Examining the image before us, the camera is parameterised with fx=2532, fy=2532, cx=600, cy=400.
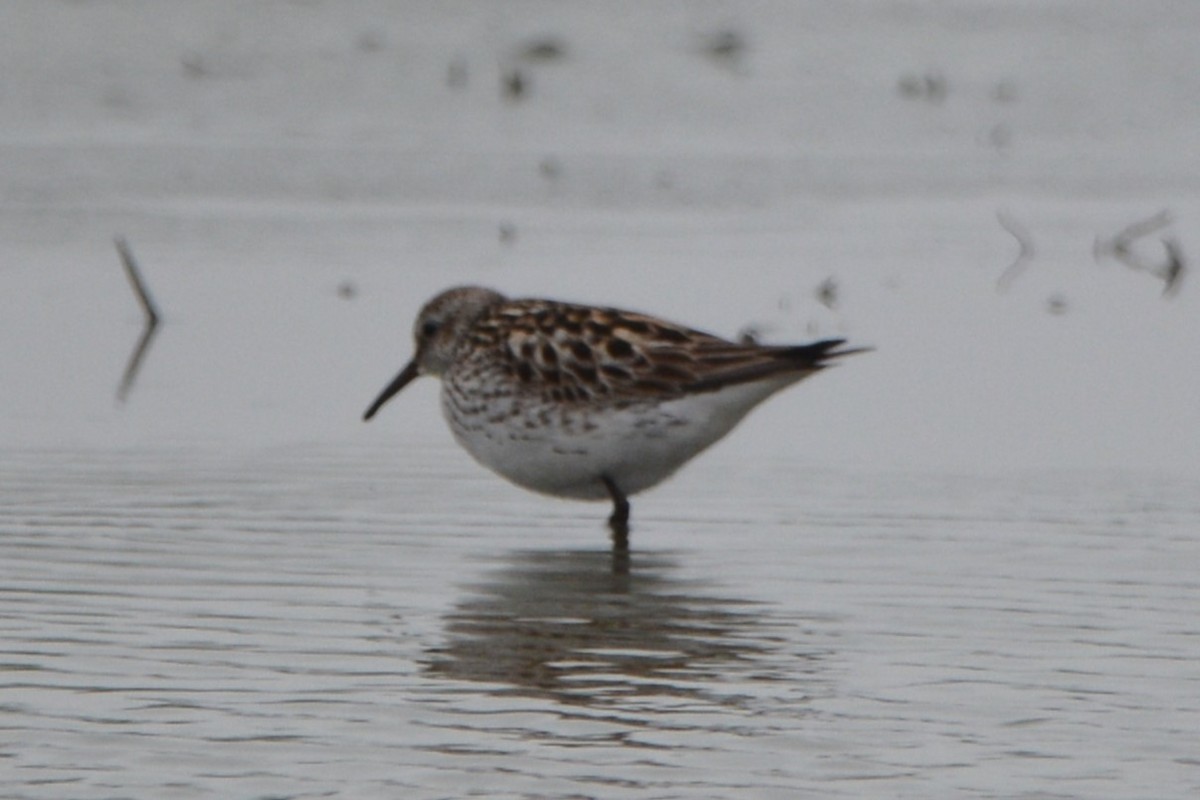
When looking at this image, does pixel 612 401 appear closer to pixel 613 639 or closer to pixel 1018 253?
pixel 613 639

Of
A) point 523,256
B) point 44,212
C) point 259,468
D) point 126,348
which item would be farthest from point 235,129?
point 259,468

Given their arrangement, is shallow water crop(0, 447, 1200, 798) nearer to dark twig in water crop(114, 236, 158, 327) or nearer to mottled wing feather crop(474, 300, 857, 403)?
mottled wing feather crop(474, 300, 857, 403)

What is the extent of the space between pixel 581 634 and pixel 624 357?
2.03 m

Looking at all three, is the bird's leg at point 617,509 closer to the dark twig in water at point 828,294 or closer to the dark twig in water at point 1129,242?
the dark twig in water at point 828,294

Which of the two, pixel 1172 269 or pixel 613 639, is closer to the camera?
pixel 613 639

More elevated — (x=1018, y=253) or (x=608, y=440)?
(x=1018, y=253)

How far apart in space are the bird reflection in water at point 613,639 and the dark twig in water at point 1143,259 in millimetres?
6486

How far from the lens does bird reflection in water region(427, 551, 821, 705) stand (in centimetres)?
596

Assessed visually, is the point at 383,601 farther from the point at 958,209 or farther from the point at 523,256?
the point at 958,209

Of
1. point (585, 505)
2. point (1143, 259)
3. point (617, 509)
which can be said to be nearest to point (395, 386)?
point (585, 505)

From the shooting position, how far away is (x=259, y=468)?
887 cm

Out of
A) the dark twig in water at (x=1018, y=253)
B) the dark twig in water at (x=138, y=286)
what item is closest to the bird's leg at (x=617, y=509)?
the dark twig in water at (x=138, y=286)

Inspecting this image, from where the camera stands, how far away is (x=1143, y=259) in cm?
1410

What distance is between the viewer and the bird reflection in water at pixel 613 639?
19.6 ft
